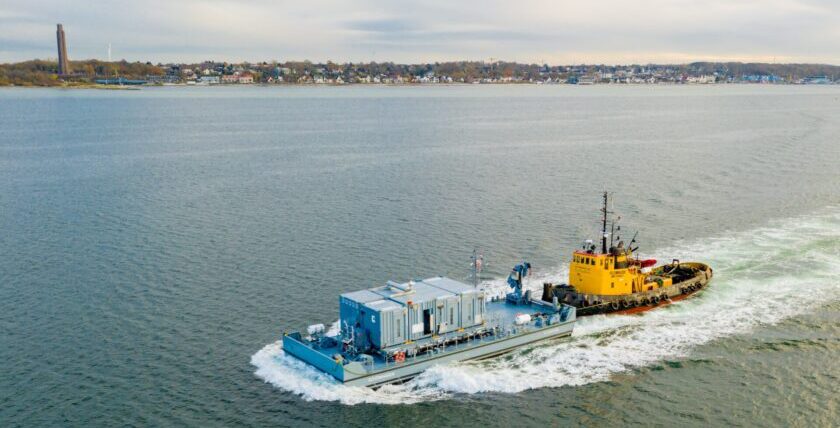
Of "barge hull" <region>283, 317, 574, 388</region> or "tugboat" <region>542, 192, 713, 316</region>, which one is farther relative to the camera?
"tugboat" <region>542, 192, 713, 316</region>

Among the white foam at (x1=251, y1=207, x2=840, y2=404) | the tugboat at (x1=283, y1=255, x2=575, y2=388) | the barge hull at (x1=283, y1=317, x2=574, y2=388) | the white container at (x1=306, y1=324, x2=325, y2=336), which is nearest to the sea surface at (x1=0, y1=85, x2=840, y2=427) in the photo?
the white foam at (x1=251, y1=207, x2=840, y2=404)

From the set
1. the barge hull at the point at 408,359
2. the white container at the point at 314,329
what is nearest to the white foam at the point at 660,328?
the barge hull at the point at 408,359

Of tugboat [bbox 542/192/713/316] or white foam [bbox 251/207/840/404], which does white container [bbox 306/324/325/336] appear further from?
tugboat [bbox 542/192/713/316]

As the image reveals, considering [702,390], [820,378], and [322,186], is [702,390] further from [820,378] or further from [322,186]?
[322,186]

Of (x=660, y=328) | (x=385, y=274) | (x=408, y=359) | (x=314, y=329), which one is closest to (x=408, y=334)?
(x=408, y=359)

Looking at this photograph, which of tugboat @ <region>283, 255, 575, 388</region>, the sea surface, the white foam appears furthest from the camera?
tugboat @ <region>283, 255, 575, 388</region>

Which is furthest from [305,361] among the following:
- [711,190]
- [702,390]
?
[711,190]
